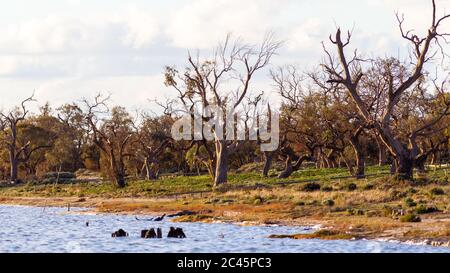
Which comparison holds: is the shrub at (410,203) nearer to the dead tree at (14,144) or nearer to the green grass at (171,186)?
the green grass at (171,186)

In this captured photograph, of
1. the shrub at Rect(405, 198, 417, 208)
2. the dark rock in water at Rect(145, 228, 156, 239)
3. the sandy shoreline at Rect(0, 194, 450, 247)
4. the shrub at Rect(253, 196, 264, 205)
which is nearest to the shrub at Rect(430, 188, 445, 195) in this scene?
the shrub at Rect(405, 198, 417, 208)

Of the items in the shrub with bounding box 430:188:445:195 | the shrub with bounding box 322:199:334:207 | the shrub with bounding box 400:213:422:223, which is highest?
the shrub with bounding box 430:188:445:195

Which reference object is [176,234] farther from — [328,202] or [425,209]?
[328,202]

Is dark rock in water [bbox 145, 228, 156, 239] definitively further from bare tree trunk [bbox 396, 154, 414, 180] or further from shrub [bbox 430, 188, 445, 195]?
bare tree trunk [bbox 396, 154, 414, 180]

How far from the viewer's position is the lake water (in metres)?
31.3

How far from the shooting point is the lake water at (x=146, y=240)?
3133 cm

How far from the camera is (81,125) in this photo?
409 ft

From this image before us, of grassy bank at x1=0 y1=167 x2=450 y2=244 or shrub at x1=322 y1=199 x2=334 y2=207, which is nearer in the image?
grassy bank at x1=0 y1=167 x2=450 y2=244

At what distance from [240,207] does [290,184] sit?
13.7m

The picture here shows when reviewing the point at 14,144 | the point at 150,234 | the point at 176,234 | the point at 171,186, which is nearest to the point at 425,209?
the point at 176,234

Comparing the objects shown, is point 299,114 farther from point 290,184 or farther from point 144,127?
point 144,127

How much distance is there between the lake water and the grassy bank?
176cm

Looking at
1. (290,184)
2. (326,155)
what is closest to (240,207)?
(290,184)

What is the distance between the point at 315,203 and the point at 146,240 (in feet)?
45.9
